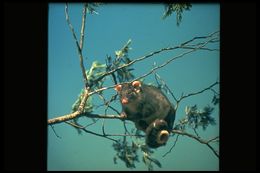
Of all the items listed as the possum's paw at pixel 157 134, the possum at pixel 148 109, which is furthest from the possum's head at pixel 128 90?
the possum's paw at pixel 157 134

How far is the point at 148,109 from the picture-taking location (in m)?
4.07

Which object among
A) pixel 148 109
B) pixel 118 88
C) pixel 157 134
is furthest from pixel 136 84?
pixel 157 134

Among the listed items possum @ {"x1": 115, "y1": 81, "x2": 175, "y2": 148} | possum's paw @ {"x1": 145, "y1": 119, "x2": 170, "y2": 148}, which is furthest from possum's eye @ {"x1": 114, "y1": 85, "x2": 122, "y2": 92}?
possum's paw @ {"x1": 145, "y1": 119, "x2": 170, "y2": 148}

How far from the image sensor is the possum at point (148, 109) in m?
3.94

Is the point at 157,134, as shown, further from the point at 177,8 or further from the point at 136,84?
the point at 177,8

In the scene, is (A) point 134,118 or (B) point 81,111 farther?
(A) point 134,118

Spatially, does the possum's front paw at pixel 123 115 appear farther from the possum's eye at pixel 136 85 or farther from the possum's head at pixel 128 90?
the possum's eye at pixel 136 85

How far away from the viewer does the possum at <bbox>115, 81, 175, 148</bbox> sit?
394cm

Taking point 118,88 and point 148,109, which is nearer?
point 118,88
